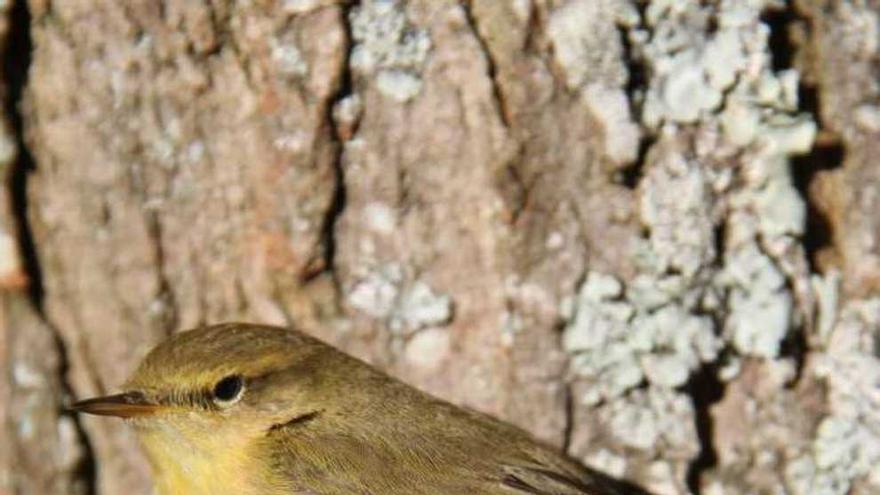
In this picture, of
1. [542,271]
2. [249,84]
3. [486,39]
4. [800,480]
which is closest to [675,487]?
[800,480]

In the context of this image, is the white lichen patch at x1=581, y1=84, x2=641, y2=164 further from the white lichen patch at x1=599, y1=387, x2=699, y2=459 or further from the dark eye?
the dark eye

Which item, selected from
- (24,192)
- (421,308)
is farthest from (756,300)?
(24,192)

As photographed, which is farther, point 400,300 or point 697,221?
point 400,300

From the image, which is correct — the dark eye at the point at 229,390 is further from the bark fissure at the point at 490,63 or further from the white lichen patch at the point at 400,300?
the bark fissure at the point at 490,63

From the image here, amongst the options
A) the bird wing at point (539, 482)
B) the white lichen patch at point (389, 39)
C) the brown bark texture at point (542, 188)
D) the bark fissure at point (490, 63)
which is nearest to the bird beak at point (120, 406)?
the brown bark texture at point (542, 188)

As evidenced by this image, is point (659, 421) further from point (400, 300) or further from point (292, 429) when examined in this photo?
point (292, 429)

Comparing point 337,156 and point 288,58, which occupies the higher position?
point 288,58

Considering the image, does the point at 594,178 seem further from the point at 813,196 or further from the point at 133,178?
the point at 133,178

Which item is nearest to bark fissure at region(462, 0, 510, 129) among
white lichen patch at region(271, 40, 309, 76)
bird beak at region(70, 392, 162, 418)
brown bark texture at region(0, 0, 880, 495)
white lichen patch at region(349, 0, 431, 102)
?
brown bark texture at region(0, 0, 880, 495)
